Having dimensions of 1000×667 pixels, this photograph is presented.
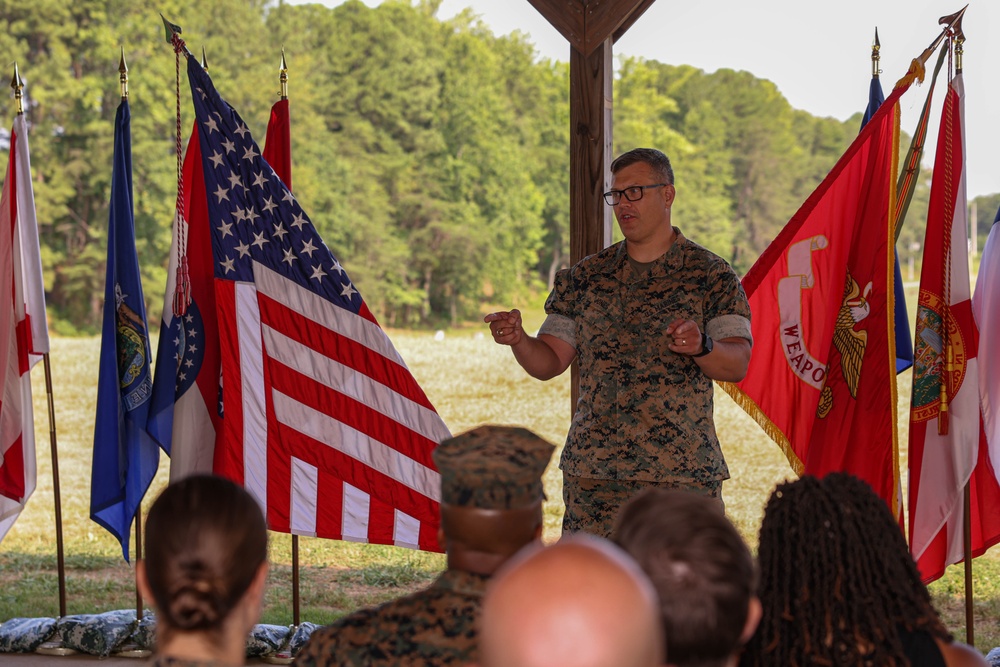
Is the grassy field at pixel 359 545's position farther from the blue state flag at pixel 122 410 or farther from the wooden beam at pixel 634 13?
the wooden beam at pixel 634 13

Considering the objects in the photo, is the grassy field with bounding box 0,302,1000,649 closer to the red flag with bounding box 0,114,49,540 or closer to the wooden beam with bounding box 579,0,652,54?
the red flag with bounding box 0,114,49,540

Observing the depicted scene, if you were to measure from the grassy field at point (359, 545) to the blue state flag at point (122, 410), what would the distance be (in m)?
1.59

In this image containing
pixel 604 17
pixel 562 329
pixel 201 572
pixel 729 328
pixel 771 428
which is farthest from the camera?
pixel 604 17

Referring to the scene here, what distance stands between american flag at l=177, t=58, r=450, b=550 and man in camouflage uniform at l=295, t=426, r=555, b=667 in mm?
2130

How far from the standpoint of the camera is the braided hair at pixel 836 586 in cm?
140

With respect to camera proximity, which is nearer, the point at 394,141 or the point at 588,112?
the point at 588,112

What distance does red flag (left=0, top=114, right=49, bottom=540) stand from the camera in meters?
3.74

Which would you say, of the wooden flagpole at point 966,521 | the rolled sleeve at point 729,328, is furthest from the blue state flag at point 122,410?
the wooden flagpole at point 966,521

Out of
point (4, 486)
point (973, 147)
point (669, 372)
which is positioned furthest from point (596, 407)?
point (973, 147)

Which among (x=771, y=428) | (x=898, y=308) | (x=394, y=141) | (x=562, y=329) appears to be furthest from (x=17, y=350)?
(x=394, y=141)

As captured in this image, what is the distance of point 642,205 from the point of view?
3.01m

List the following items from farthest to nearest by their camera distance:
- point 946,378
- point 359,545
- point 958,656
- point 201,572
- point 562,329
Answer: point 359,545
point 946,378
point 562,329
point 958,656
point 201,572

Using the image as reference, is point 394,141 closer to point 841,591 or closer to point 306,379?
point 306,379

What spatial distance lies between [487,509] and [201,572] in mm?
384
